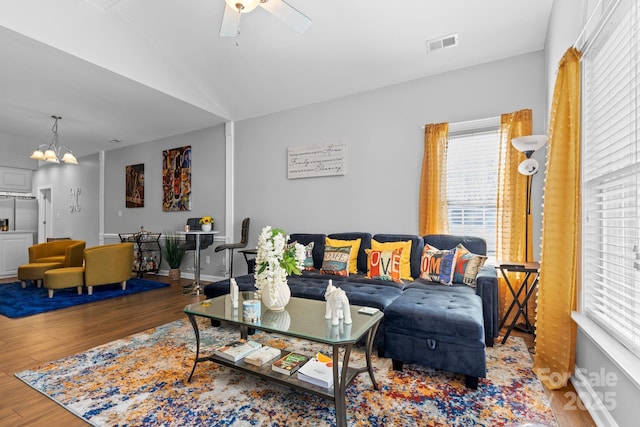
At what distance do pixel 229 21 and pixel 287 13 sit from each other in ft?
1.58

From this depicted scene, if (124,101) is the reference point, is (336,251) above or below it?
below

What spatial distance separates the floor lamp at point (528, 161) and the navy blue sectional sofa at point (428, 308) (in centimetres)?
41

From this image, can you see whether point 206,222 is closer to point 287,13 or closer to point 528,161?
point 287,13

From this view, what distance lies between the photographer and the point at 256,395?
1.98 m

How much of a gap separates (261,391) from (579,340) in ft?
6.86

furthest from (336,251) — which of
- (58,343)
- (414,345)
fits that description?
(58,343)

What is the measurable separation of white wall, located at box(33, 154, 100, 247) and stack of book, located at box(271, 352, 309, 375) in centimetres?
739

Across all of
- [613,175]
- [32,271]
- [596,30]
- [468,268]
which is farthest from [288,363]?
[32,271]

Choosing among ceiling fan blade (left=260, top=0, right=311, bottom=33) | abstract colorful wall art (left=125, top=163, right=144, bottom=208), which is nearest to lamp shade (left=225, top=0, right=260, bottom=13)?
ceiling fan blade (left=260, top=0, right=311, bottom=33)

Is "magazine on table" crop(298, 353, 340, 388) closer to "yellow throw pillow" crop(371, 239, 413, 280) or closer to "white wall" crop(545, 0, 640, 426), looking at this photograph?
"white wall" crop(545, 0, 640, 426)

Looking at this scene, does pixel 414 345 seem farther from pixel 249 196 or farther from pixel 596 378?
pixel 249 196

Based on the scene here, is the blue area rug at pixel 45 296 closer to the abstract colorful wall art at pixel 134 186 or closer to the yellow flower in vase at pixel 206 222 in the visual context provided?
the yellow flower in vase at pixel 206 222

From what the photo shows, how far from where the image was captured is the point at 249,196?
205 inches

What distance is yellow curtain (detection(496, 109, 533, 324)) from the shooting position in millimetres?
3160
